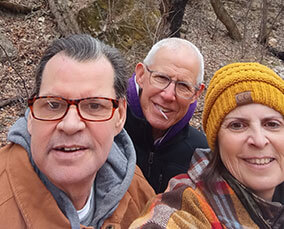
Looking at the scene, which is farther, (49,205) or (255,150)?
(255,150)

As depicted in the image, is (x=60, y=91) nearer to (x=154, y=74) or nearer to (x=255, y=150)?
(x=255, y=150)

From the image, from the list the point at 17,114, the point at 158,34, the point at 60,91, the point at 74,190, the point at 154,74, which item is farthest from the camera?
the point at 158,34

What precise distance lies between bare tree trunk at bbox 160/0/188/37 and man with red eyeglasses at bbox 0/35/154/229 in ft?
15.4

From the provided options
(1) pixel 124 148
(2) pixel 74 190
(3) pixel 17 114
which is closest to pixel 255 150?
(1) pixel 124 148

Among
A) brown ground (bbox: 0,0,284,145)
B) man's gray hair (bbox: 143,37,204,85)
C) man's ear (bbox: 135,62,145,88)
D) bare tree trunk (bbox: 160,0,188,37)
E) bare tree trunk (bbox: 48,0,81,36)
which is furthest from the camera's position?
bare tree trunk (bbox: 48,0,81,36)

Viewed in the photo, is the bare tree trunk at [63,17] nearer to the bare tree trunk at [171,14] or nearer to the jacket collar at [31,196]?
the bare tree trunk at [171,14]

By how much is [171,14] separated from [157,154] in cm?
420

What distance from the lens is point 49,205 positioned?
160cm

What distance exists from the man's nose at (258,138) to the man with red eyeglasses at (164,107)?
3.48 ft

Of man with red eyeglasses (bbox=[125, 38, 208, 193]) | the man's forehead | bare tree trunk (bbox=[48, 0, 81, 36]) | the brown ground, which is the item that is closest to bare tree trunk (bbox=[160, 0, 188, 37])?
the brown ground

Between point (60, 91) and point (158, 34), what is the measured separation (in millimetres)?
5205

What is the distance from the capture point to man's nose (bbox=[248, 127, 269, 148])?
176cm

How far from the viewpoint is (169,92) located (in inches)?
107

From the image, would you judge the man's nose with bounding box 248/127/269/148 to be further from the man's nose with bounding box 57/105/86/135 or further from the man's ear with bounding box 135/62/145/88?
the man's ear with bounding box 135/62/145/88
